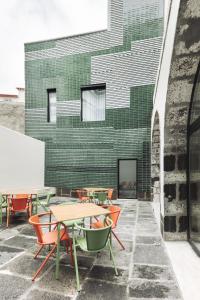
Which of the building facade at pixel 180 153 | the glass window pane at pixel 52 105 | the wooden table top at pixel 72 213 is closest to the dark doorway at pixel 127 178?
the glass window pane at pixel 52 105

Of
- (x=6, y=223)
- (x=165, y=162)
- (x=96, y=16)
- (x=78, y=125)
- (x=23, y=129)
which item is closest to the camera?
(x=165, y=162)

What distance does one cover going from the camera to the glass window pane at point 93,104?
10.4 meters

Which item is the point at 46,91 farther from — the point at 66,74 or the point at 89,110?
the point at 89,110

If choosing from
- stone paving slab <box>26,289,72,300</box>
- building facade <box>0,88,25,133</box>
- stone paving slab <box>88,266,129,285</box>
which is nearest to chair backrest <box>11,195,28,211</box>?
stone paving slab <box>88,266,129,285</box>

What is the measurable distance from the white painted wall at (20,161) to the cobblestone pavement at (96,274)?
3.61m

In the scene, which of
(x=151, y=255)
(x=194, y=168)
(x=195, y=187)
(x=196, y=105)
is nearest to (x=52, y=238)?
(x=151, y=255)

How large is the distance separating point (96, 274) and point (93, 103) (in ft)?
27.6

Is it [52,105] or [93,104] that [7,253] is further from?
[52,105]

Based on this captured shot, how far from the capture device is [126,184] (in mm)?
10070

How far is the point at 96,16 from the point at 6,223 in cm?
1006

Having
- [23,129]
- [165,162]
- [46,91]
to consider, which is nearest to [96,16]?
[46,91]

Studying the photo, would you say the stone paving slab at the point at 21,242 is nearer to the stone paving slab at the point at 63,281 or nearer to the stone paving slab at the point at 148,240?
the stone paving slab at the point at 63,281

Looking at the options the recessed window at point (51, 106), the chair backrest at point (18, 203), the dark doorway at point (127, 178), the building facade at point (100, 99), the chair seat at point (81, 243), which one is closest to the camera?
the chair seat at point (81, 243)


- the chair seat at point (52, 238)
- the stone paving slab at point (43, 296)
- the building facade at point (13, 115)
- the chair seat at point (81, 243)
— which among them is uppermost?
the building facade at point (13, 115)
